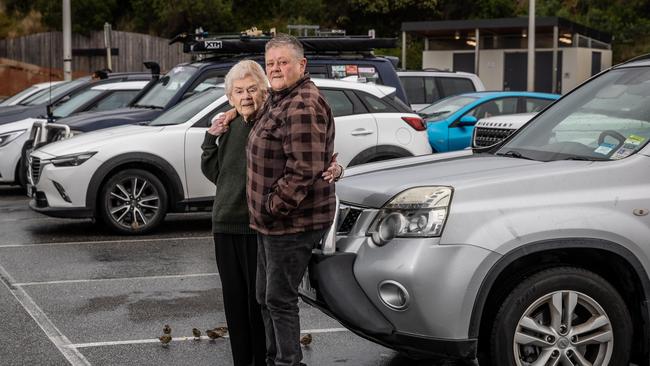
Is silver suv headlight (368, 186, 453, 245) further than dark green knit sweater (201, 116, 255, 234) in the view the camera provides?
No

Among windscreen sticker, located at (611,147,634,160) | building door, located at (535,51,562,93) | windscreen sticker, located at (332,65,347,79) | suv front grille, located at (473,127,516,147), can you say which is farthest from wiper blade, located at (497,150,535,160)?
building door, located at (535,51,562,93)

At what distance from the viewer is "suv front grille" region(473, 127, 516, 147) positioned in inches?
483

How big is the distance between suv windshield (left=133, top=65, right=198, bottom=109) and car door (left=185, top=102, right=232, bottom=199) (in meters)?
1.89

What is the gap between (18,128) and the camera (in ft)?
50.8

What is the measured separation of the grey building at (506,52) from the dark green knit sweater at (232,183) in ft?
100

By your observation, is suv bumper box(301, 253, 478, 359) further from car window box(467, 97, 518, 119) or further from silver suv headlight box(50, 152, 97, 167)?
car window box(467, 97, 518, 119)

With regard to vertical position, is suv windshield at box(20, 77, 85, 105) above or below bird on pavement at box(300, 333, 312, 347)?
above

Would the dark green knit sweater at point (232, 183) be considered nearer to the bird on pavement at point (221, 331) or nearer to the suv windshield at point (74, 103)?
the bird on pavement at point (221, 331)

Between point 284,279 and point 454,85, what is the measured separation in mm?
16041

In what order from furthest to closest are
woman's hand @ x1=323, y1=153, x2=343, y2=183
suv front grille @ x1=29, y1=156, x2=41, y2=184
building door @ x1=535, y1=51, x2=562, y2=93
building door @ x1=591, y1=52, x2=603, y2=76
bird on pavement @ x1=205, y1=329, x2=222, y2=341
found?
building door @ x1=591, y1=52, x2=603, y2=76
building door @ x1=535, y1=51, x2=562, y2=93
suv front grille @ x1=29, y1=156, x2=41, y2=184
bird on pavement @ x1=205, y1=329, x2=222, y2=341
woman's hand @ x1=323, y1=153, x2=343, y2=183

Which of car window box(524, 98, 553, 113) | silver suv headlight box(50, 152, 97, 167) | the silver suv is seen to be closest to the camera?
the silver suv

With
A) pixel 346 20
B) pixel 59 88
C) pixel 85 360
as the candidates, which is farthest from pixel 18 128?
pixel 346 20

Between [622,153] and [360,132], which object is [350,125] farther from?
[622,153]

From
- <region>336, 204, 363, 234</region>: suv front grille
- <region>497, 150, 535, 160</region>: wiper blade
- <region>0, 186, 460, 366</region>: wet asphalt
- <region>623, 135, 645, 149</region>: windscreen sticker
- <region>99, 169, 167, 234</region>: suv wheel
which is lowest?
<region>0, 186, 460, 366</region>: wet asphalt
